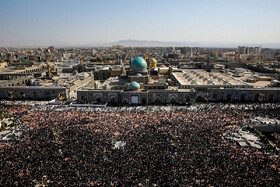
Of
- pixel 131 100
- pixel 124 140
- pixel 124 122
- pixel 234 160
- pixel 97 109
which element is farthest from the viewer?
pixel 131 100

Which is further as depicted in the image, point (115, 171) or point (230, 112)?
point (230, 112)

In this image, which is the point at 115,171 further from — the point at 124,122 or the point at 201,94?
the point at 201,94

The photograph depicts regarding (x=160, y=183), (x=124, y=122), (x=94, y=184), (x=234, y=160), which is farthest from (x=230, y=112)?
(x=94, y=184)

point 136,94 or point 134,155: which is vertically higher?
point 136,94

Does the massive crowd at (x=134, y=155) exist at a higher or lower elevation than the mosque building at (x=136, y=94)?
lower

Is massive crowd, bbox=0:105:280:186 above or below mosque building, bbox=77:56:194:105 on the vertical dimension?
below

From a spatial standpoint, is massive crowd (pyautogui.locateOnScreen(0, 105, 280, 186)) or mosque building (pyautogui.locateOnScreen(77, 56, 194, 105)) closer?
massive crowd (pyautogui.locateOnScreen(0, 105, 280, 186))

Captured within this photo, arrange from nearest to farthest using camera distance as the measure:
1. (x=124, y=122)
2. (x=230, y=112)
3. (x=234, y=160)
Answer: (x=234, y=160) → (x=124, y=122) → (x=230, y=112)

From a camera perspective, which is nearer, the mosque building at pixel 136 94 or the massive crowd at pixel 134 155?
the massive crowd at pixel 134 155
